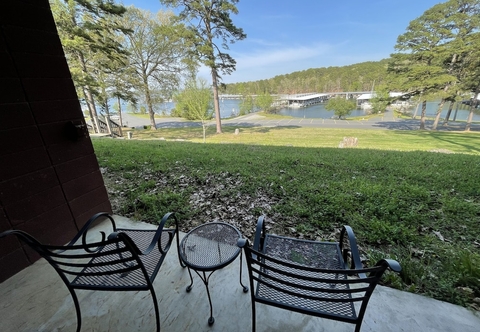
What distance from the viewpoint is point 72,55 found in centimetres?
1185

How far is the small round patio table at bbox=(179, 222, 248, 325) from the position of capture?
1.46 meters

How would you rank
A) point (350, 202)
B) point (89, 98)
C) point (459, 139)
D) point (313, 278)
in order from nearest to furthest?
1. point (313, 278)
2. point (350, 202)
3. point (89, 98)
4. point (459, 139)

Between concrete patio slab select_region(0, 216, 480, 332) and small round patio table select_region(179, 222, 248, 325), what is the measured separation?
0.33ft

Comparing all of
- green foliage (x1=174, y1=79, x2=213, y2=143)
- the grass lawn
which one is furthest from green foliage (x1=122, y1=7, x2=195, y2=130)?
the grass lawn

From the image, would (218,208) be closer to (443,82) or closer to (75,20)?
(75,20)

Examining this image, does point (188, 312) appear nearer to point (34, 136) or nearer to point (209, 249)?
point (209, 249)

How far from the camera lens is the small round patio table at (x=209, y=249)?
1.46 m

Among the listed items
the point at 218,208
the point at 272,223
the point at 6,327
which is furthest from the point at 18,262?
the point at 272,223

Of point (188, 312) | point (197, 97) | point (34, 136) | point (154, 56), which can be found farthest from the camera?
point (154, 56)

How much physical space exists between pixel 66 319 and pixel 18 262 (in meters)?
0.88

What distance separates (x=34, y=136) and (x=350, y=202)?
11.8 feet

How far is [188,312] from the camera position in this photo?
4.92 ft

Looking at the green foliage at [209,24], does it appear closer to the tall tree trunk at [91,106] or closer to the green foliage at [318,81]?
the tall tree trunk at [91,106]

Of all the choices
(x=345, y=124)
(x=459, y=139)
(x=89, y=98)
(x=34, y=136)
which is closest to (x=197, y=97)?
(x=89, y=98)
